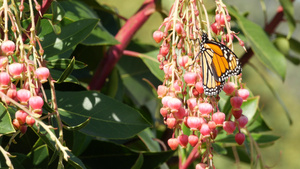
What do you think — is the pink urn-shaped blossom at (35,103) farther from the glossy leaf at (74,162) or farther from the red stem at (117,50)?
the red stem at (117,50)

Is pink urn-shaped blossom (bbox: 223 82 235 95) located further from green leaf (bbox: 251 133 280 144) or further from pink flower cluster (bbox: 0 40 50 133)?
green leaf (bbox: 251 133 280 144)

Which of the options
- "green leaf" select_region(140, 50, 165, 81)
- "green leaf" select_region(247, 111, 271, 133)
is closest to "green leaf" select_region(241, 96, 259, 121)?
"green leaf" select_region(247, 111, 271, 133)

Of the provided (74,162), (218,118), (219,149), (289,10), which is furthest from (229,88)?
(289,10)

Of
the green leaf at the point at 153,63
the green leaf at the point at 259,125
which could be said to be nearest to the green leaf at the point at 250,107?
the green leaf at the point at 259,125

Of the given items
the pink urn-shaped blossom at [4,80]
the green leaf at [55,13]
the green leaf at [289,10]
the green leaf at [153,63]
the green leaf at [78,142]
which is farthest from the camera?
the green leaf at [289,10]

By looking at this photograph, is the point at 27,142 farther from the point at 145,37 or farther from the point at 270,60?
the point at 145,37
